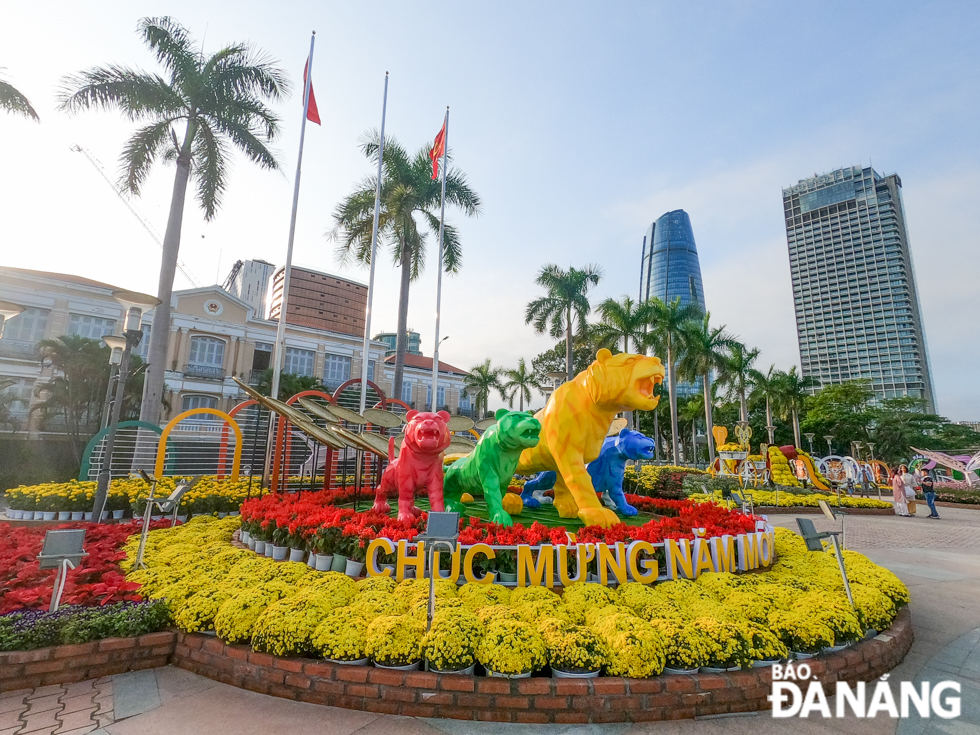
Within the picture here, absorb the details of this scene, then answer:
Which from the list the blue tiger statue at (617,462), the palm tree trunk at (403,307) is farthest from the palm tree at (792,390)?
the blue tiger statue at (617,462)

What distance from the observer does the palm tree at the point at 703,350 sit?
91.6 feet

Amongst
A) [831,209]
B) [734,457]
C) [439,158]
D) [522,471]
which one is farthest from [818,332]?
[522,471]

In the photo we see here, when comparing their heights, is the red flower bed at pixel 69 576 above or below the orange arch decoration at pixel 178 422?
below

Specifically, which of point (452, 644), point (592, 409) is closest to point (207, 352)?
point (592, 409)

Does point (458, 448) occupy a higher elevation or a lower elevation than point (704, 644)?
higher

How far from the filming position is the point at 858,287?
87625 mm

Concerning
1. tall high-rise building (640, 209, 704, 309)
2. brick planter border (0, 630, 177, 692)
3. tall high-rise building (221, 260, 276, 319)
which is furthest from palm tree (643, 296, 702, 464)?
tall high-rise building (640, 209, 704, 309)

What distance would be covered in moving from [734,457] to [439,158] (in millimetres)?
16768

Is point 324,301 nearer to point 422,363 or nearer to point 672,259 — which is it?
point 422,363

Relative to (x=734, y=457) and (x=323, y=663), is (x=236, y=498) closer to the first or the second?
(x=323, y=663)

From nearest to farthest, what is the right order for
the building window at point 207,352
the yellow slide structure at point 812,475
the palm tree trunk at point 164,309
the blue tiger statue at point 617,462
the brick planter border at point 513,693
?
the brick planter border at point 513,693 < the blue tiger statue at point 617,462 < the palm tree trunk at point 164,309 < the yellow slide structure at point 812,475 < the building window at point 207,352

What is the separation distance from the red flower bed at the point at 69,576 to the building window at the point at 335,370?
24.0 meters

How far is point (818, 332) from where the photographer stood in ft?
300

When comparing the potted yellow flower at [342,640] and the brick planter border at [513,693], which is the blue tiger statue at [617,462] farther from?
the potted yellow flower at [342,640]
